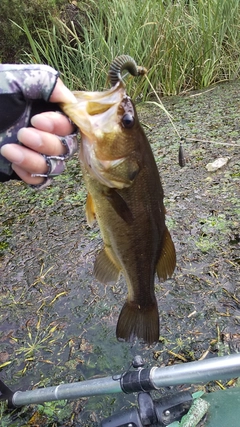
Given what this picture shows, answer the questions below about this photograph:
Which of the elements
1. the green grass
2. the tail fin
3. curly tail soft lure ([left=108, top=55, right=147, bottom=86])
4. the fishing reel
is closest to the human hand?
curly tail soft lure ([left=108, top=55, right=147, bottom=86])

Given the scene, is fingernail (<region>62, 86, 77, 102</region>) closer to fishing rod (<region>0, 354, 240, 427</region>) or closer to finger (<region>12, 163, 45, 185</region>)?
finger (<region>12, 163, 45, 185</region>)

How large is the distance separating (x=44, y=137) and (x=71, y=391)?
92 centimetres

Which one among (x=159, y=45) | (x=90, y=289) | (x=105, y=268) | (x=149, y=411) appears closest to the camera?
(x=149, y=411)

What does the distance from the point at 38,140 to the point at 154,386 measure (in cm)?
88

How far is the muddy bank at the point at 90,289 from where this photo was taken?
208 cm

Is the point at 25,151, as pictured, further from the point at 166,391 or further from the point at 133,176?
the point at 166,391

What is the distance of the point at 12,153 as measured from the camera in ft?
4.35

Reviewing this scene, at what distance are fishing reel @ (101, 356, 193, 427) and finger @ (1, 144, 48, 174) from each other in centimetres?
77

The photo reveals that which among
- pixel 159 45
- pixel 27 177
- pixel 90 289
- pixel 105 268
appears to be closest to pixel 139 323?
pixel 105 268

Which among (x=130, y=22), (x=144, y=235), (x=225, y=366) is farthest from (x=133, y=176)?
(x=130, y=22)

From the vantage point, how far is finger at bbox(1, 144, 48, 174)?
1331 mm

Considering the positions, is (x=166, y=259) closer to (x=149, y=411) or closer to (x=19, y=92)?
(x=149, y=411)

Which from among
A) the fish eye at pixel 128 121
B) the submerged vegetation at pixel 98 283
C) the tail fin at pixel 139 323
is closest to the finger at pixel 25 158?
the fish eye at pixel 128 121

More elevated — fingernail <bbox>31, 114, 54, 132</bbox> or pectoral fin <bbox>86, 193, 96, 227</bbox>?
fingernail <bbox>31, 114, 54, 132</bbox>
